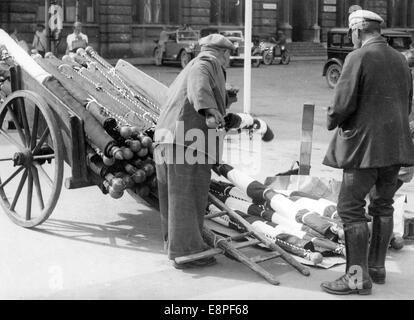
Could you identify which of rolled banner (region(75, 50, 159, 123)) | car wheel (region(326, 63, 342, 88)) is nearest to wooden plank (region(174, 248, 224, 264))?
rolled banner (region(75, 50, 159, 123))

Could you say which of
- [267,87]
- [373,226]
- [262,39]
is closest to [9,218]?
[373,226]

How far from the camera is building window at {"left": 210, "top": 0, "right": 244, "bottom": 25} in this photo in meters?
35.0

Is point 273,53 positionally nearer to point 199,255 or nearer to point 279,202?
point 279,202

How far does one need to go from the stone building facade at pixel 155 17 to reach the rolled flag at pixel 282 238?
2304 centimetres

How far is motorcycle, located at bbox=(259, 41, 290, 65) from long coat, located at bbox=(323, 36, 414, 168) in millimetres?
26697

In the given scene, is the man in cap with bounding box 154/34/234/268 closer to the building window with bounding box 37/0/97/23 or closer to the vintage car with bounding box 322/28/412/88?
the vintage car with bounding box 322/28/412/88

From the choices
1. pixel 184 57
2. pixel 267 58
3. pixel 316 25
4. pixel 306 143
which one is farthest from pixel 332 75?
pixel 316 25

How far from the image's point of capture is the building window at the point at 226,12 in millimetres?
34969

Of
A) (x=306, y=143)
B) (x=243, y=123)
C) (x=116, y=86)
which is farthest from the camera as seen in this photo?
(x=306, y=143)

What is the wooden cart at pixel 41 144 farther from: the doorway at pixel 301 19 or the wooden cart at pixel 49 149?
the doorway at pixel 301 19

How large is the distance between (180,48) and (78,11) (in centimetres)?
537

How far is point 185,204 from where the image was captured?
16.7 ft

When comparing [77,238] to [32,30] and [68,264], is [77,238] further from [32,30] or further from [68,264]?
[32,30]

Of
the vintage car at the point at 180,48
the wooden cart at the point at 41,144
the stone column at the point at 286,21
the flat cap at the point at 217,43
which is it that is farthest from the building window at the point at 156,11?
the flat cap at the point at 217,43
